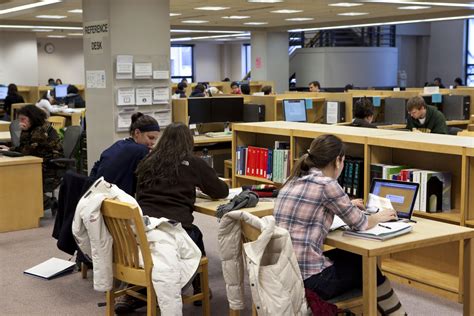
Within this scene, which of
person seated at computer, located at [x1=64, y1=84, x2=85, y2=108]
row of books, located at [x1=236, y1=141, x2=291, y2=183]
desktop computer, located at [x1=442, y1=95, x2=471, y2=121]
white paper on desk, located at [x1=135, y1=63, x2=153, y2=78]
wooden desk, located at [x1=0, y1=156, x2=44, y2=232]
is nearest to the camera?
row of books, located at [x1=236, y1=141, x2=291, y2=183]

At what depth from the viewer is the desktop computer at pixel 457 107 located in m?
9.73

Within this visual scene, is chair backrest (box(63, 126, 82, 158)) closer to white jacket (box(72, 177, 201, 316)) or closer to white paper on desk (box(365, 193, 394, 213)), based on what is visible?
white jacket (box(72, 177, 201, 316))

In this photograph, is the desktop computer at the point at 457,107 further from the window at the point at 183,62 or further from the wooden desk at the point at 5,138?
the window at the point at 183,62

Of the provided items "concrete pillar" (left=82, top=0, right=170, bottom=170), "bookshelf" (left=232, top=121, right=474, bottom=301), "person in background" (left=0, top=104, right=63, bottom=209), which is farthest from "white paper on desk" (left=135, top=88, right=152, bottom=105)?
"bookshelf" (left=232, top=121, right=474, bottom=301)

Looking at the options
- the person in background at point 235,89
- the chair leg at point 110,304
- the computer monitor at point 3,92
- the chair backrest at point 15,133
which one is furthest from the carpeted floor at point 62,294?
the computer monitor at point 3,92

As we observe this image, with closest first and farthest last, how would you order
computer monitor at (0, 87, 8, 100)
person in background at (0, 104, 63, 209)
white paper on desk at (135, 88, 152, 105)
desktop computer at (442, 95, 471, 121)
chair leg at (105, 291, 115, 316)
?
chair leg at (105, 291, 115, 316) < person in background at (0, 104, 63, 209) < white paper on desk at (135, 88, 152, 105) < desktop computer at (442, 95, 471, 121) < computer monitor at (0, 87, 8, 100)

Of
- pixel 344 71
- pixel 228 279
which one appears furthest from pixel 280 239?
pixel 344 71

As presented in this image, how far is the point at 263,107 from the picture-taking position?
30.6 feet

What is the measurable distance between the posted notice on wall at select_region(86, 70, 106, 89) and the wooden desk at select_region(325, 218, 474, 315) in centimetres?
471

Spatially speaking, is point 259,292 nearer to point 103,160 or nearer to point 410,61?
point 103,160

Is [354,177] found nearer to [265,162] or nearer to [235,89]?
[265,162]

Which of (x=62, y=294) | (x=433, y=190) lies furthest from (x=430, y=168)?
(x=62, y=294)

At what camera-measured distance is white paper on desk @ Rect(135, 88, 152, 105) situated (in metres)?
7.68

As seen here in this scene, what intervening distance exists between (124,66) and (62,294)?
3316 millimetres
